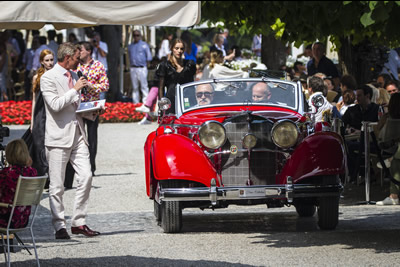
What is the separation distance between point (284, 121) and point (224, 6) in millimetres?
2652

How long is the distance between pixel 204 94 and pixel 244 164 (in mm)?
1501

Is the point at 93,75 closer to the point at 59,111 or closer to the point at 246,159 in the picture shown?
the point at 59,111

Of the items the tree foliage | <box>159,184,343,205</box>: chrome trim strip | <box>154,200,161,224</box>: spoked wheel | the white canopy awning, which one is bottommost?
<box>154,200,161,224</box>: spoked wheel

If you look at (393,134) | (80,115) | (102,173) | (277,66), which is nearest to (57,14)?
(80,115)

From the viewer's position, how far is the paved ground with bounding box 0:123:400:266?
8.52 m

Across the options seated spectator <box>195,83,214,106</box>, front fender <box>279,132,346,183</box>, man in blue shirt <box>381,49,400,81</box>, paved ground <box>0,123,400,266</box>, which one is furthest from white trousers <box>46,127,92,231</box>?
man in blue shirt <box>381,49,400,81</box>

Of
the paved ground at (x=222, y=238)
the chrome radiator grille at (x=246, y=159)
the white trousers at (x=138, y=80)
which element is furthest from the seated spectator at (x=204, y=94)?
the white trousers at (x=138, y=80)

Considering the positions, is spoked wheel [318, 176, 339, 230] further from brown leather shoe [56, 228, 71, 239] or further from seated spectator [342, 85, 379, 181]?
seated spectator [342, 85, 379, 181]

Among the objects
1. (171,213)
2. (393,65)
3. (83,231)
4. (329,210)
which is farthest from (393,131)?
(393,65)

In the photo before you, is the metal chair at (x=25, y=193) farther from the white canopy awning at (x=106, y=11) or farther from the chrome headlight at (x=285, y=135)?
the chrome headlight at (x=285, y=135)

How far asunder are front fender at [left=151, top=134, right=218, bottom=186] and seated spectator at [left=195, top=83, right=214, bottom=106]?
49.9 inches

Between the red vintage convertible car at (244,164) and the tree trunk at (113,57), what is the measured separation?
18.4 metres

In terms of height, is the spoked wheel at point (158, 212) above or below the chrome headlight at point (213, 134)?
below

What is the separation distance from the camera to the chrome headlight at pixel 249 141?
10.2 meters
